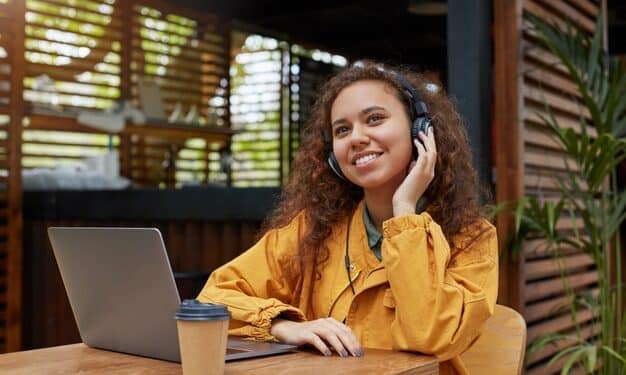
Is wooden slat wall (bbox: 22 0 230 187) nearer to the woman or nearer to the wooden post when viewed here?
the wooden post

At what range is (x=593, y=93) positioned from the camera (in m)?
3.35

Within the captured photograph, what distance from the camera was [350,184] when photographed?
2.08 metres

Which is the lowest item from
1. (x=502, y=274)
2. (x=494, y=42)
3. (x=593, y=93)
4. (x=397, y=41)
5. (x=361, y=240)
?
(x=502, y=274)

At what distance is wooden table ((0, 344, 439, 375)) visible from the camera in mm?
Result: 1402

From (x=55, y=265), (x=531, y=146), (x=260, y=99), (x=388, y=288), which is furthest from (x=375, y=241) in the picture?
(x=260, y=99)

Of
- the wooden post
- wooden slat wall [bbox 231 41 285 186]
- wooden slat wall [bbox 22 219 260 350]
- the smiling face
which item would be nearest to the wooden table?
the smiling face

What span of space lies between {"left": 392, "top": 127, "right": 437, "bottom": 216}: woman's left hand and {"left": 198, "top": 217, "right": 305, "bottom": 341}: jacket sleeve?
12.0 inches

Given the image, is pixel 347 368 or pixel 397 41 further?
pixel 397 41

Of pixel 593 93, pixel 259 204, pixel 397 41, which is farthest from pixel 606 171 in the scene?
pixel 397 41

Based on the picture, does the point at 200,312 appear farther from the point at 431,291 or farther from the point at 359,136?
the point at 359,136

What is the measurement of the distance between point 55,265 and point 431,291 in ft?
12.0

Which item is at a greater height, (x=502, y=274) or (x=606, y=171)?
(x=606, y=171)

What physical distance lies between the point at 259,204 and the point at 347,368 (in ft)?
8.28

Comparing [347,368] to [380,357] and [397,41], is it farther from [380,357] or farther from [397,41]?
[397,41]
